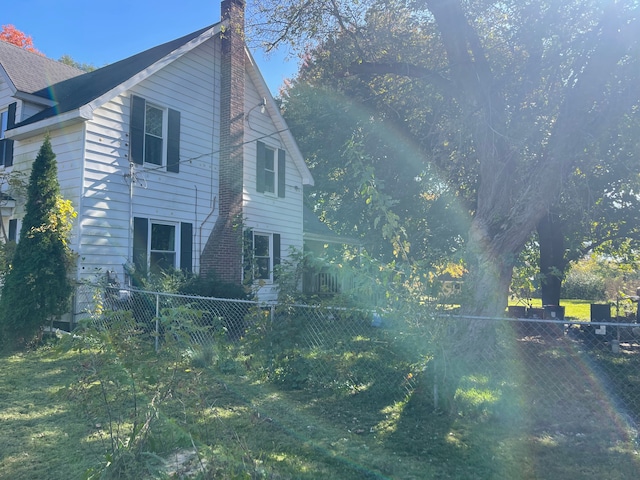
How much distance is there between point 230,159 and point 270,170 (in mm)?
1828

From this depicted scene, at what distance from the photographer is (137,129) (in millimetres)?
9766

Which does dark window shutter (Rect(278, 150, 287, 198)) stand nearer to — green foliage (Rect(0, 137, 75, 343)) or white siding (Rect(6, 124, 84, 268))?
white siding (Rect(6, 124, 84, 268))

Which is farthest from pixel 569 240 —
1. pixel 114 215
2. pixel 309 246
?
pixel 114 215

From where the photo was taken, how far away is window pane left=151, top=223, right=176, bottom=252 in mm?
10109

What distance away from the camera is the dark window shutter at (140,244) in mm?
9516

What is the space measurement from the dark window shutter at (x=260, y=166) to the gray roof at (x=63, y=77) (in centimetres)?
329

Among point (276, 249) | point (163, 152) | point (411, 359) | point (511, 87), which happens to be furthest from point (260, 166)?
point (411, 359)

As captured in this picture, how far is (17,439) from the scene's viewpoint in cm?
379

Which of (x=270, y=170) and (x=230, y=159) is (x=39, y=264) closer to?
(x=230, y=159)

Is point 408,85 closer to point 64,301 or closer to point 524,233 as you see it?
point 524,233

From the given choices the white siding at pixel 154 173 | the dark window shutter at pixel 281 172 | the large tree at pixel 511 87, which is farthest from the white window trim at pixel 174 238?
the large tree at pixel 511 87

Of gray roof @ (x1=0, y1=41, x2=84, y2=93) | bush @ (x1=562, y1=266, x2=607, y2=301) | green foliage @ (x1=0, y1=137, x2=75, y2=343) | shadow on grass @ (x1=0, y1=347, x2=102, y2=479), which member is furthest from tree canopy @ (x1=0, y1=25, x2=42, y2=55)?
bush @ (x1=562, y1=266, x2=607, y2=301)

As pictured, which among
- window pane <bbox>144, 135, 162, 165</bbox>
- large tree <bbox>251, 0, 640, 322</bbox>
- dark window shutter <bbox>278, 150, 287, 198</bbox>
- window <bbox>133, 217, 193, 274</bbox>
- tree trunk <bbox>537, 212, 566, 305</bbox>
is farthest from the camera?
tree trunk <bbox>537, 212, 566, 305</bbox>

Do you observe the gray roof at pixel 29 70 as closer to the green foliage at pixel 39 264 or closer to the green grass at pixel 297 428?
the green foliage at pixel 39 264
